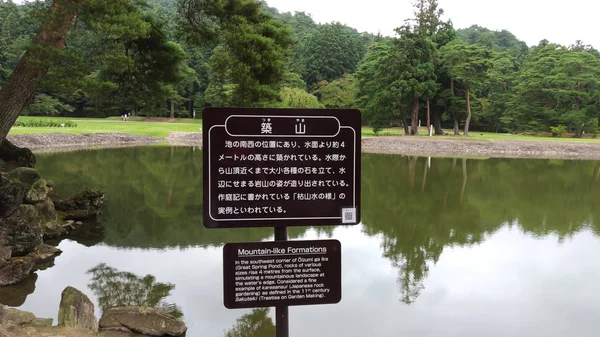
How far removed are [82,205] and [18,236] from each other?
12.0ft

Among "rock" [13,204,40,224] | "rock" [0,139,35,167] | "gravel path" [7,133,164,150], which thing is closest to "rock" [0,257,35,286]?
"rock" [13,204,40,224]

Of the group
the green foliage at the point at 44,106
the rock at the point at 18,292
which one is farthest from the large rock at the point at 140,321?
the green foliage at the point at 44,106

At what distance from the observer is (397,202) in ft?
40.9

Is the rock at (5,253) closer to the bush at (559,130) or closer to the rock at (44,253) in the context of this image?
the rock at (44,253)

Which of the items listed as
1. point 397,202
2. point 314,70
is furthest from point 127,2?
point 314,70

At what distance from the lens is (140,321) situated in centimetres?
465

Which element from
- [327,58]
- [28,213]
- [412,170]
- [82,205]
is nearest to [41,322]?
[28,213]

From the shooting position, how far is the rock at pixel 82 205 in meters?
10.1

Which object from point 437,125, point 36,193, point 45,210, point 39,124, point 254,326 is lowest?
point 254,326

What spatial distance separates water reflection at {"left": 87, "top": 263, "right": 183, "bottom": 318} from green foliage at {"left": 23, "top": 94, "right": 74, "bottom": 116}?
131ft

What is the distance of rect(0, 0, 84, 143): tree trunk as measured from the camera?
21.6ft

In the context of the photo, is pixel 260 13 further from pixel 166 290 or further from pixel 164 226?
pixel 166 290

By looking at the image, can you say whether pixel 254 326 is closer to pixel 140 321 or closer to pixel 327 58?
pixel 140 321

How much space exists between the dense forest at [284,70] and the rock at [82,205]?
2083 mm
